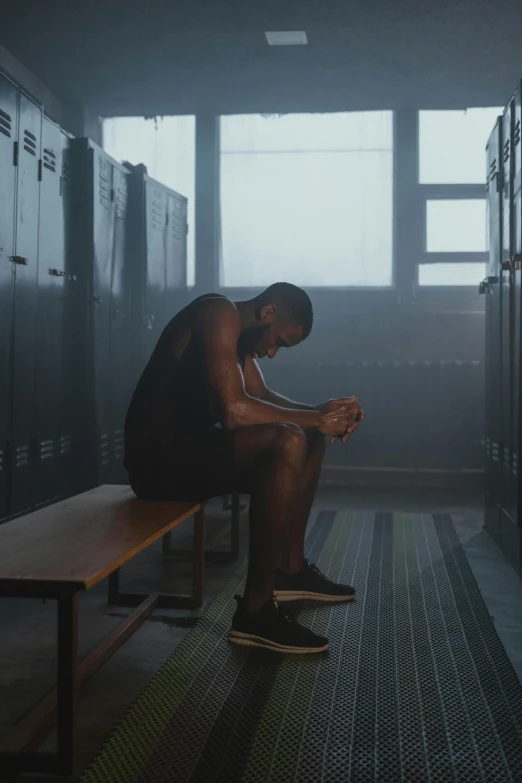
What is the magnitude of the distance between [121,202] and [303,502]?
2.72 m

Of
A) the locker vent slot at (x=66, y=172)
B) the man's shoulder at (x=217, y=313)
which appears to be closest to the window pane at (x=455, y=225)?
the locker vent slot at (x=66, y=172)

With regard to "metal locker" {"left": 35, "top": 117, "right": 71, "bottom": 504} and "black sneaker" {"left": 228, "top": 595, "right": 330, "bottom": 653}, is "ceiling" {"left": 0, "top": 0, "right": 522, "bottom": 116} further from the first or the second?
"black sneaker" {"left": 228, "top": 595, "right": 330, "bottom": 653}

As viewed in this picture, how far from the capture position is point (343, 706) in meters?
1.50

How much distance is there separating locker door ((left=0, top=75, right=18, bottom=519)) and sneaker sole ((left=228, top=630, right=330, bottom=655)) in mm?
1468

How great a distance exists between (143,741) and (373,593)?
1175mm

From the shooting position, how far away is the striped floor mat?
1250 mm

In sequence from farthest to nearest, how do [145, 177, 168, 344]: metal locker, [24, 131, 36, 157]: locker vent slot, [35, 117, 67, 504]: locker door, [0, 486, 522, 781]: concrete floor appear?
[145, 177, 168, 344]: metal locker, [35, 117, 67, 504]: locker door, [24, 131, 36, 157]: locker vent slot, [0, 486, 522, 781]: concrete floor

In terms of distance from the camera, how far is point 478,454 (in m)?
5.00

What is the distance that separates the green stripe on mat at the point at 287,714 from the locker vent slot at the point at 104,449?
2.09 m

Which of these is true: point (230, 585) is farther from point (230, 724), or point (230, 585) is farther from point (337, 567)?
point (230, 724)

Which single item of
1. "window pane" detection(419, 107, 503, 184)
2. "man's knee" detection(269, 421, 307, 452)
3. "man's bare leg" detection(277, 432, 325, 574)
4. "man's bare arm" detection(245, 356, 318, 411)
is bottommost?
"man's bare leg" detection(277, 432, 325, 574)

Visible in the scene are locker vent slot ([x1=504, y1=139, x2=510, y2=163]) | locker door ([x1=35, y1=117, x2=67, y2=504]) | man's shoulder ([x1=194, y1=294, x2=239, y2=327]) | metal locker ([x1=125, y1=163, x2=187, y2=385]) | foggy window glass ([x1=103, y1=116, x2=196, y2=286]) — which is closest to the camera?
man's shoulder ([x1=194, y1=294, x2=239, y2=327])

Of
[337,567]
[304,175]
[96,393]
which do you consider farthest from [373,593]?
[304,175]

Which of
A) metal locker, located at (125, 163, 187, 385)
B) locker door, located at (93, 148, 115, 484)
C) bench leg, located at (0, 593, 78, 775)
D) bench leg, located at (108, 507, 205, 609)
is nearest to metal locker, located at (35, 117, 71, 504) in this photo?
locker door, located at (93, 148, 115, 484)
